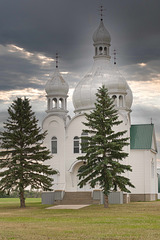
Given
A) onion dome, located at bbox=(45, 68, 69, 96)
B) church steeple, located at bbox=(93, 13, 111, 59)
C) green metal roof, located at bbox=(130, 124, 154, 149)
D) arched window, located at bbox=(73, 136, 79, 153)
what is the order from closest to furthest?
arched window, located at bbox=(73, 136, 79, 153), green metal roof, located at bbox=(130, 124, 154, 149), onion dome, located at bbox=(45, 68, 69, 96), church steeple, located at bbox=(93, 13, 111, 59)

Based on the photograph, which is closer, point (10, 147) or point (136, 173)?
point (10, 147)

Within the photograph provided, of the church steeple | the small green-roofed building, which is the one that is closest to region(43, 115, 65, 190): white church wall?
the small green-roofed building

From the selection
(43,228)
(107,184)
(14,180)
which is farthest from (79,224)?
(14,180)

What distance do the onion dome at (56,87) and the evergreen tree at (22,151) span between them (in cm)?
1173

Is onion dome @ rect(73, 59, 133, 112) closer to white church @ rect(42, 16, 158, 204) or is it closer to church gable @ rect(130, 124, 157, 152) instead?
white church @ rect(42, 16, 158, 204)

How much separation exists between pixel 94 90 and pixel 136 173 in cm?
1032

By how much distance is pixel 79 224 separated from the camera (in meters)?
22.4

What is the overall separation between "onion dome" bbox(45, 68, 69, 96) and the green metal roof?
8.86 metres

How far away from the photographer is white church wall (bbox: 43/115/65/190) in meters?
47.0

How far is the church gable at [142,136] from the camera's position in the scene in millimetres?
47312

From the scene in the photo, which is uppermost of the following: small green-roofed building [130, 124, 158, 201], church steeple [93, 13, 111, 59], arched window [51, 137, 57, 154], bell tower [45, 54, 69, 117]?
church steeple [93, 13, 111, 59]

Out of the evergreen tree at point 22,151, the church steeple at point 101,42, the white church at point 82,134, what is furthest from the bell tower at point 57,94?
the evergreen tree at point 22,151

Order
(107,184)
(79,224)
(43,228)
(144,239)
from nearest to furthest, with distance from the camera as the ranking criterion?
(144,239) → (43,228) → (79,224) → (107,184)

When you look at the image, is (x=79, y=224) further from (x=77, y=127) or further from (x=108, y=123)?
(x=77, y=127)
